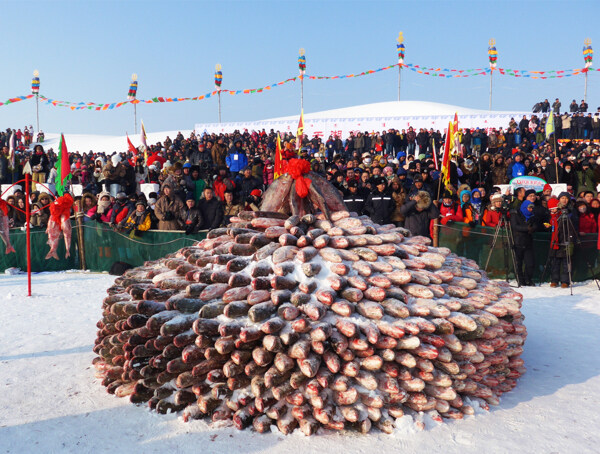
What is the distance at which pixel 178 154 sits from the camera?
911 inches

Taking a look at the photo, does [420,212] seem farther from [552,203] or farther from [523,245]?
[552,203]

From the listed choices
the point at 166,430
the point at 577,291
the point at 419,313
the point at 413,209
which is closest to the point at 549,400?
the point at 419,313

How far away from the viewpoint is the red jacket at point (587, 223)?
1044 cm

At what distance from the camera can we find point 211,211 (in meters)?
11.1

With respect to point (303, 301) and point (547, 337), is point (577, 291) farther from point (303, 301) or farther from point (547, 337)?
point (303, 301)

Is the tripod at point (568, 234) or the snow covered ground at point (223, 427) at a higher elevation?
the tripod at point (568, 234)

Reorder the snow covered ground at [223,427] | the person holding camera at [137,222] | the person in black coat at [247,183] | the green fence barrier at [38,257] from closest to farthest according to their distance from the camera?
the snow covered ground at [223,427] < the person holding camera at [137,222] < the green fence barrier at [38,257] < the person in black coat at [247,183]

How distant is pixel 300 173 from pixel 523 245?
6.29 metres

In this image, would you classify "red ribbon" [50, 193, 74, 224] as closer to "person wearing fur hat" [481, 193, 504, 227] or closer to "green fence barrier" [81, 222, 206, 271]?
"green fence barrier" [81, 222, 206, 271]

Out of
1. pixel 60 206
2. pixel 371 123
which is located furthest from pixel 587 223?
pixel 371 123

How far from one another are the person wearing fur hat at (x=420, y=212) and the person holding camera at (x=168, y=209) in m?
4.84

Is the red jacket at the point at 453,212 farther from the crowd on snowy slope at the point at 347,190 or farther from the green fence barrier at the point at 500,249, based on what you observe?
the green fence barrier at the point at 500,249

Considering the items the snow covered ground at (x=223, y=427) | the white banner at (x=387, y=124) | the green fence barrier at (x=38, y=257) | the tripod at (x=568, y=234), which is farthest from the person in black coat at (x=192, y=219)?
the white banner at (x=387, y=124)

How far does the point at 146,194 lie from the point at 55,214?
4.08 metres
